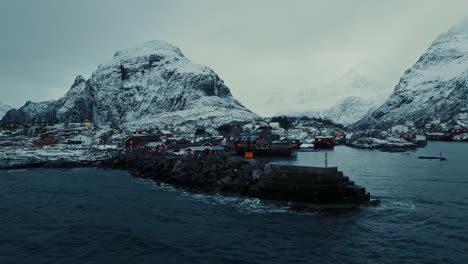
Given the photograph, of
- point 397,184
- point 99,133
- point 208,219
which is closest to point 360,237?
point 208,219

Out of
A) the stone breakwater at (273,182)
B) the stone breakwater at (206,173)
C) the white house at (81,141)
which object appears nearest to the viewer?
the stone breakwater at (273,182)

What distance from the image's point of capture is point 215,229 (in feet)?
88.5

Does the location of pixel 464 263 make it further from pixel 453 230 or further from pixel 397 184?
pixel 397 184

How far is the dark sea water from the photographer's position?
21609 millimetres

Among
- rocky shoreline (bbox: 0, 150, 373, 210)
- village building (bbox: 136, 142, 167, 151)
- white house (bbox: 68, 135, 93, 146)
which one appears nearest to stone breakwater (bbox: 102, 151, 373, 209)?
rocky shoreline (bbox: 0, 150, 373, 210)

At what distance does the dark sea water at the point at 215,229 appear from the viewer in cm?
2161

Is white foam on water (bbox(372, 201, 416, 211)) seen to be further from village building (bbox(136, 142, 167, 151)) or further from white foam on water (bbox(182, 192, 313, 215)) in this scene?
village building (bbox(136, 142, 167, 151))

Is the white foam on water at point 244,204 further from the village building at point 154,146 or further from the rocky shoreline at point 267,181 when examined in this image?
the village building at point 154,146

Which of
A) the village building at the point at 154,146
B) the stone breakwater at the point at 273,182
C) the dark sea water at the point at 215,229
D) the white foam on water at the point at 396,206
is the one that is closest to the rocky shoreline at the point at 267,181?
the stone breakwater at the point at 273,182

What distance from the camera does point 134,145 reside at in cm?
11006

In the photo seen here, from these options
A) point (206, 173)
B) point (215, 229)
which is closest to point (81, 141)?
point (206, 173)

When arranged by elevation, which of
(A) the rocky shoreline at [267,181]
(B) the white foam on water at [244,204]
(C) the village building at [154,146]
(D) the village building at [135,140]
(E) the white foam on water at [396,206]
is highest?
(D) the village building at [135,140]

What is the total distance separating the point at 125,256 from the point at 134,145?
92.0m

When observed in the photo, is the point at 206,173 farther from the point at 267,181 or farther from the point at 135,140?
the point at 135,140
